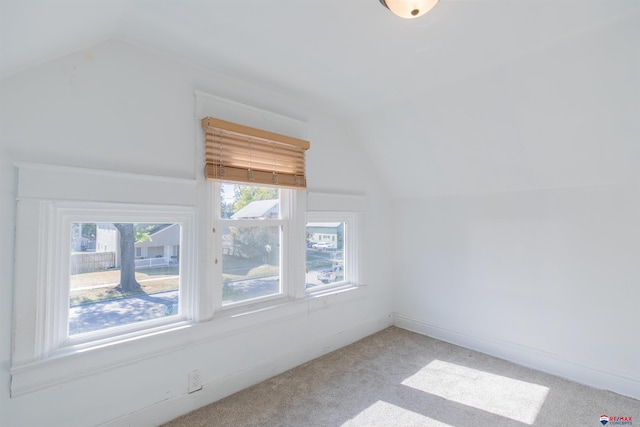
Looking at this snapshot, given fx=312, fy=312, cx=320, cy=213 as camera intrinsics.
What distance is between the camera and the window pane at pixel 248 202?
2426mm

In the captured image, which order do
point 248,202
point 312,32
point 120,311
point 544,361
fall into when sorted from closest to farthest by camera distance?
point 312,32 → point 120,311 → point 248,202 → point 544,361

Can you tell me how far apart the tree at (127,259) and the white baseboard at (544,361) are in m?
2.93

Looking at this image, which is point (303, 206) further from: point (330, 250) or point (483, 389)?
point (483, 389)

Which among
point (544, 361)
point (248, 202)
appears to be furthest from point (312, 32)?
point (544, 361)

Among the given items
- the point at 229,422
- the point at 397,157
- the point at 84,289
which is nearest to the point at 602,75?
the point at 397,157

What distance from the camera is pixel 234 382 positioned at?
2.32 m

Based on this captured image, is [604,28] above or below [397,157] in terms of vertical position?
above

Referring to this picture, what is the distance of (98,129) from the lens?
5.94ft

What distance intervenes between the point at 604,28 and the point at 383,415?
2.71 metres

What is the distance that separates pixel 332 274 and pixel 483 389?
1.63m

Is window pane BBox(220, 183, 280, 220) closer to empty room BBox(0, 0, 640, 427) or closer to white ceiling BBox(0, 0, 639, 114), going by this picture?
empty room BBox(0, 0, 640, 427)

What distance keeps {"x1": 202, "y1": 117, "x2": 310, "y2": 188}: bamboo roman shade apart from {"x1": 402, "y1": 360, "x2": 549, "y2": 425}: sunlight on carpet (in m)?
1.94

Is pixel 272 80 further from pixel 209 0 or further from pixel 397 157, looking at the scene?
pixel 397 157

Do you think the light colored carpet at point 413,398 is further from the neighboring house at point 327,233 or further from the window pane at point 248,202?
the window pane at point 248,202
